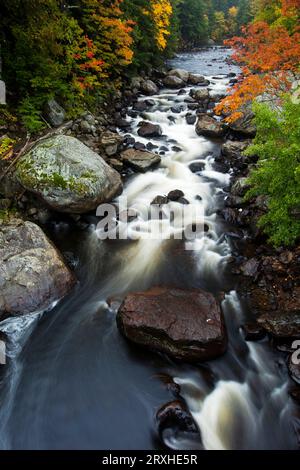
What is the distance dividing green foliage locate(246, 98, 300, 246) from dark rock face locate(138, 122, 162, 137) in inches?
239

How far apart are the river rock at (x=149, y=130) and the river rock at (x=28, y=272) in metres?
6.54

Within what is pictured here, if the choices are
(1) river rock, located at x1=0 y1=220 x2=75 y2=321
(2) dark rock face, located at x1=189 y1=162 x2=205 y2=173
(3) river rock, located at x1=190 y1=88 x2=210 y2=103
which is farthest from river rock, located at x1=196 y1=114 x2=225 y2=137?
(1) river rock, located at x1=0 y1=220 x2=75 y2=321

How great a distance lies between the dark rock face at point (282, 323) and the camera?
17.0 feet

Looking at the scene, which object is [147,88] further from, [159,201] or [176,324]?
[176,324]

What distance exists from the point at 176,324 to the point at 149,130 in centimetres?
853

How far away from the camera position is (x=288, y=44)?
11.1 meters

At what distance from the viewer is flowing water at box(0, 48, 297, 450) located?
14.5 ft

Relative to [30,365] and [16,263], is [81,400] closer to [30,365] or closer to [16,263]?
[30,365]

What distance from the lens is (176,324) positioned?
5133mm

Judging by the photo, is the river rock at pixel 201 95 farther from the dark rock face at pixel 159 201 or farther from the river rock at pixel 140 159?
the dark rock face at pixel 159 201

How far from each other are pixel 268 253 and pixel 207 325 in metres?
2.50

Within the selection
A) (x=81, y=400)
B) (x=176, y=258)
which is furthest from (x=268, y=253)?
(x=81, y=400)

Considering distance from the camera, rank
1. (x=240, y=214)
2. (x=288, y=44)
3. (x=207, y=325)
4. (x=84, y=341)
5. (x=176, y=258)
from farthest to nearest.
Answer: (x=288, y=44)
(x=240, y=214)
(x=176, y=258)
(x=84, y=341)
(x=207, y=325)

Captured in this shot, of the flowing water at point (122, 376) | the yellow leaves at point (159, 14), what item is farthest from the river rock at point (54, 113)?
the yellow leaves at point (159, 14)
